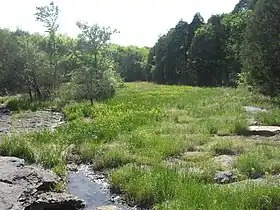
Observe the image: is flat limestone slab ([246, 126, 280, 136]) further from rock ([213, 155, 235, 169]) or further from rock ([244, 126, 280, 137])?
rock ([213, 155, 235, 169])

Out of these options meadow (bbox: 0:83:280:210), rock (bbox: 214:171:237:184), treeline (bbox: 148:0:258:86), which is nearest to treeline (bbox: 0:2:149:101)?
meadow (bbox: 0:83:280:210)

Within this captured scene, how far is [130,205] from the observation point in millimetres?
11242

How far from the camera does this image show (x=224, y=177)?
12.2m

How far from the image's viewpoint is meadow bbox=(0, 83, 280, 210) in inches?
404

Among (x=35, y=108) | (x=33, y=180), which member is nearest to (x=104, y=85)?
(x=35, y=108)

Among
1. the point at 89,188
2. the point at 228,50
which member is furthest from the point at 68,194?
the point at 228,50

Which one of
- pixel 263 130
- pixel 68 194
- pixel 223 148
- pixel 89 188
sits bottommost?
pixel 89 188

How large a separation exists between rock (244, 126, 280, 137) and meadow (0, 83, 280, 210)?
0.46 meters

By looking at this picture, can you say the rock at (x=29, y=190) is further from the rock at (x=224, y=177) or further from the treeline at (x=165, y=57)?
the treeline at (x=165, y=57)

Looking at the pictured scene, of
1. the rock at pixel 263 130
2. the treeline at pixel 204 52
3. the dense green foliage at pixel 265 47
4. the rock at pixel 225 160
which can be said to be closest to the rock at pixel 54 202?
the rock at pixel 225 160

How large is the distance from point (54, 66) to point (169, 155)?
128 feet

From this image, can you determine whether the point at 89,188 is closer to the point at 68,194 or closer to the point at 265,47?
the point at 68,194

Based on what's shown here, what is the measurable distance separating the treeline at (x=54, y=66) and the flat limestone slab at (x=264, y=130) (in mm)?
22339

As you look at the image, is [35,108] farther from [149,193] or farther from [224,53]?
[224,53]
